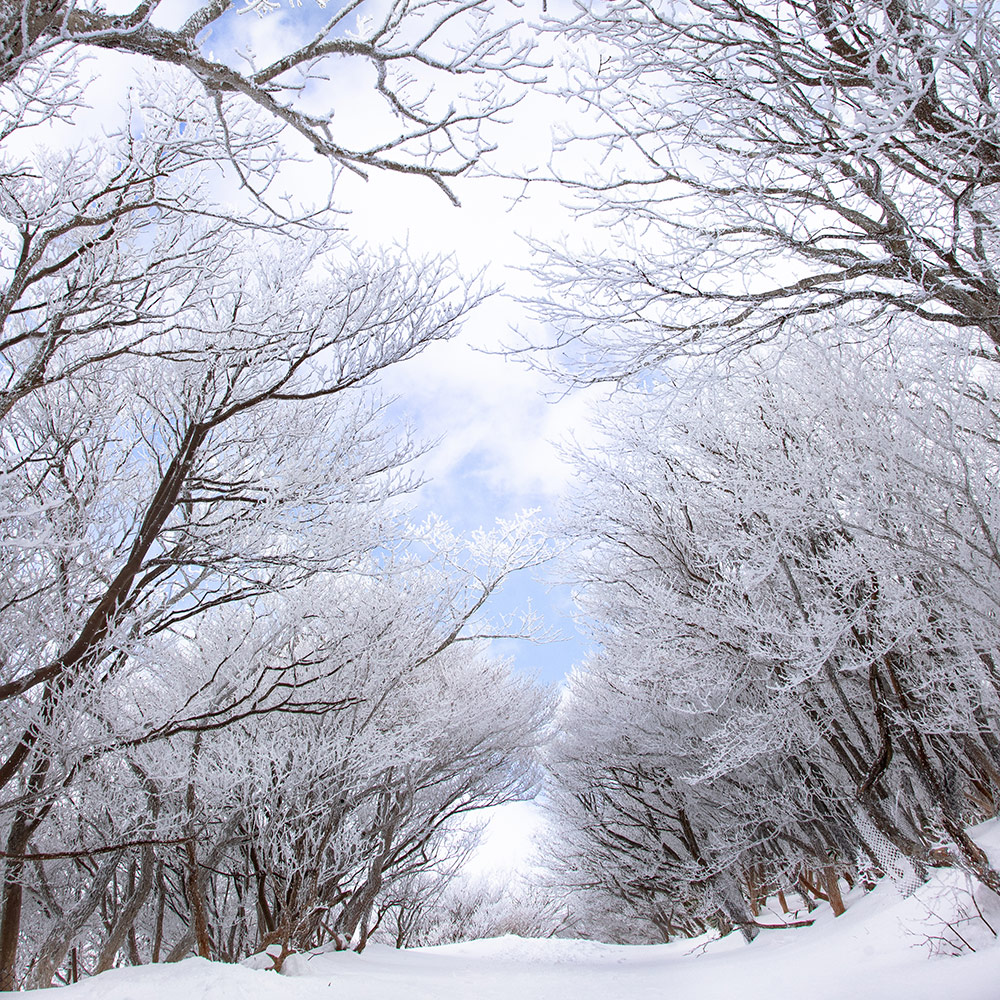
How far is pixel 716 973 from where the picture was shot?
787 cm

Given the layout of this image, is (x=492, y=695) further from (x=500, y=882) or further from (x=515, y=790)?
(x=500, y=882)

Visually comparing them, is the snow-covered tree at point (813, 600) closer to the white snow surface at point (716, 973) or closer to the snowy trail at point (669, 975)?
the white snow surface at point (716, 973)

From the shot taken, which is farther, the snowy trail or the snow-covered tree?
the snow-covered tree

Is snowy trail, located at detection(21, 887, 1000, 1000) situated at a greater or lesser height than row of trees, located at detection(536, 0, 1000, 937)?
lesser

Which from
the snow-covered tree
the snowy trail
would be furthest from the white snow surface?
the snow-covered tree

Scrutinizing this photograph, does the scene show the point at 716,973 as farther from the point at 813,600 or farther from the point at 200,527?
the point at 200,527

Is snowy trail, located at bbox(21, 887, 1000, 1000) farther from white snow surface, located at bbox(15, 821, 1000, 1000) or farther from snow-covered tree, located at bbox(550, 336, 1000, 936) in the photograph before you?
snow-covered tree, located at bbox(550, 336, 1000, 936)

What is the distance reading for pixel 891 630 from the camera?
20.6ft

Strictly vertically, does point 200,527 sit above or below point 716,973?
above

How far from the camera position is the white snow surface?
15.7ft

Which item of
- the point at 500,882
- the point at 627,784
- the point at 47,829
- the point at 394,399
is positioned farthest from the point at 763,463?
the point at 500,882

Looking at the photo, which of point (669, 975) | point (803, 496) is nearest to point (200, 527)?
point (803, 496)

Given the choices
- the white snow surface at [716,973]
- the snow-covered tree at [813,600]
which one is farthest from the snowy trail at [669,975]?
the snow-covered tree at [813,600]

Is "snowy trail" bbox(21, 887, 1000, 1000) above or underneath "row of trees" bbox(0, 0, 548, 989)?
underneath
